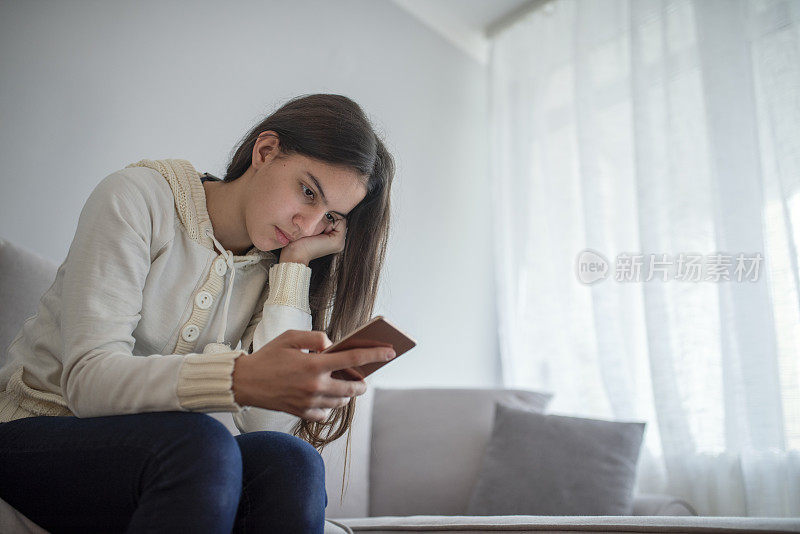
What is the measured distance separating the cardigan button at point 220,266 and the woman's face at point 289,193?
2.8 inches

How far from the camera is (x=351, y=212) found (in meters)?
A: 1.24

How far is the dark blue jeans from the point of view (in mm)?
628

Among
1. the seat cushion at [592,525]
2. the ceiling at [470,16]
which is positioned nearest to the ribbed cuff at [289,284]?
the seat cushion at [592,525]

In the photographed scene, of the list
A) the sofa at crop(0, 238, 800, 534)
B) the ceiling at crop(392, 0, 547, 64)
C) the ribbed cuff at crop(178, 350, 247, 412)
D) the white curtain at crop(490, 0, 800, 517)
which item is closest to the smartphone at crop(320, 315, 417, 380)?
the ribbed cuff at crop(178, 350, 247, 412)

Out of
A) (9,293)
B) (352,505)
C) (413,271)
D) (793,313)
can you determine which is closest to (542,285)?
(413,271)

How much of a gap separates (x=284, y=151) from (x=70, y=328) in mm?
487

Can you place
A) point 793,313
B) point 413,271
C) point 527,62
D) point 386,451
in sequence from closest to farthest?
1. point 793,313
2. point 386,451
3. point 413,271
4. point 527,62

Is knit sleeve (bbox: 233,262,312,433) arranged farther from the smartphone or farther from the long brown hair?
the smartphone

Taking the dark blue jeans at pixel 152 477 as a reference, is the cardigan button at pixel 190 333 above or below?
above

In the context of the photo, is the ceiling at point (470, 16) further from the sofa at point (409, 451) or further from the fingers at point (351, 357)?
the fingers at point (351, 357)

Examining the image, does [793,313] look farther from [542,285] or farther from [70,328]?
[70,328]

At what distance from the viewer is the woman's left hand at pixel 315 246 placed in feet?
3.76

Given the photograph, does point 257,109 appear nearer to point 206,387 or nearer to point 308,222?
point 308,222

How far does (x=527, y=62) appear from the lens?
2.63m
